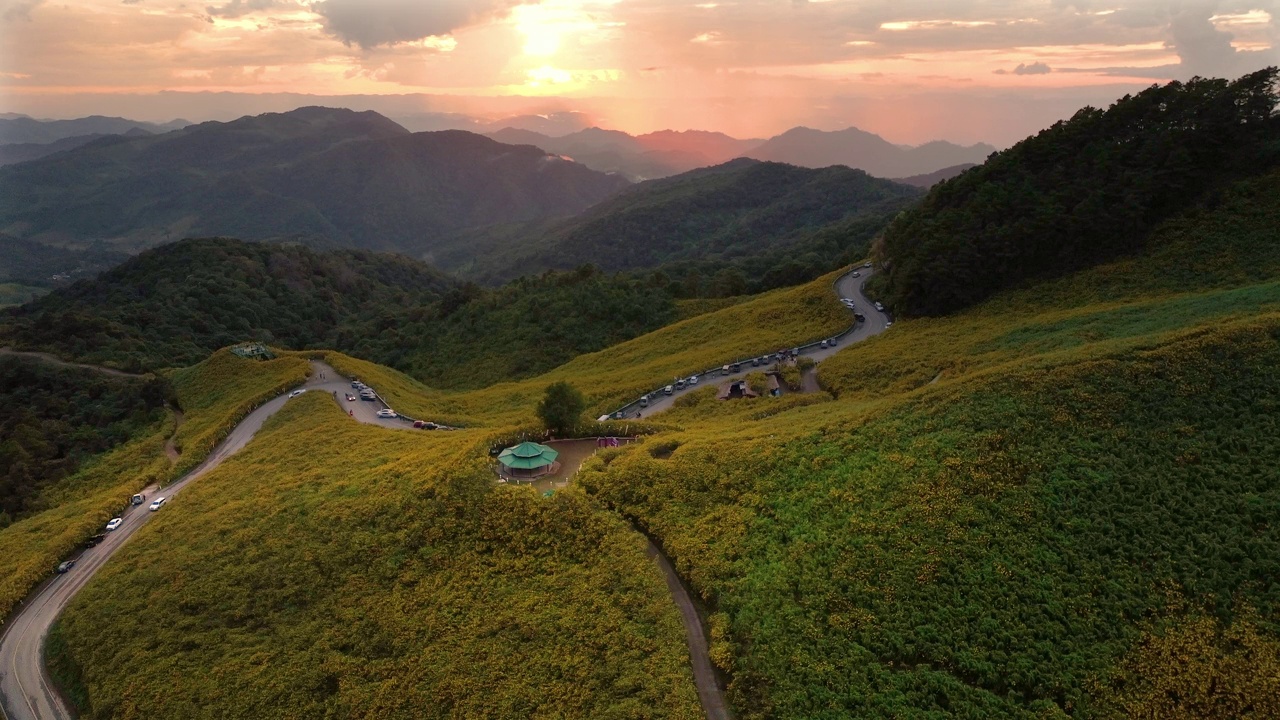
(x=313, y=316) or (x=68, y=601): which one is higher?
(x=313, y=316)

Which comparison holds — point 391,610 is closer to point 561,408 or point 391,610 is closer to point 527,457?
point 527,457

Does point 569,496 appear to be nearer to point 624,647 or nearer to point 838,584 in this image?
point 624,647

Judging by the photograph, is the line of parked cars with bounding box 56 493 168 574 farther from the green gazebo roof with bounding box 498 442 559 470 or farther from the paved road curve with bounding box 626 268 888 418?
the paved road curve with bounding box 626 268 888 418

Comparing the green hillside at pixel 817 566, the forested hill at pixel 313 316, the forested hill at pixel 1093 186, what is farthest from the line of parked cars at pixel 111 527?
the forested hill at pixel 1093 186

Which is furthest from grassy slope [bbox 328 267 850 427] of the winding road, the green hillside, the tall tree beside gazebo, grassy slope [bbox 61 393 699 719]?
grassy slope [bbox 61 393 699 719]

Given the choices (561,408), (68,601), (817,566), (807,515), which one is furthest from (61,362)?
(817,566)

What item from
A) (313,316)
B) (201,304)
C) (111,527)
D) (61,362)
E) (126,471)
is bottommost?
(126,471)
